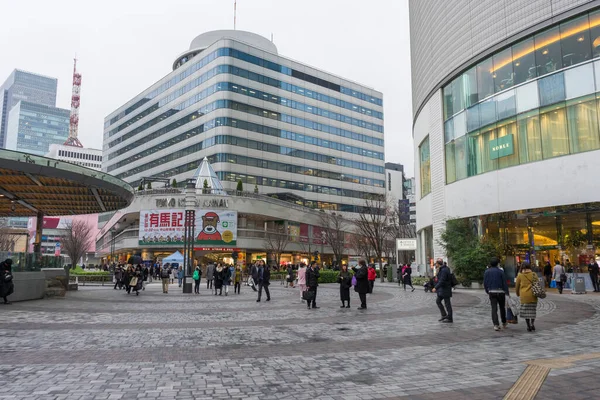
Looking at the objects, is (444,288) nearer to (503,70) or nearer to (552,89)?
(552,89)

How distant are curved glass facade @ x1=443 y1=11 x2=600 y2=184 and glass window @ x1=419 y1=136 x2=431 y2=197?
217 inches

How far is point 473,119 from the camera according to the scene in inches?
1061

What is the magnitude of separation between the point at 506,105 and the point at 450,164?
18.3 feet

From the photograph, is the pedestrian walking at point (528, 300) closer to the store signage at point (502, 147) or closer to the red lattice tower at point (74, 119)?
the store signage at point (502, 147)

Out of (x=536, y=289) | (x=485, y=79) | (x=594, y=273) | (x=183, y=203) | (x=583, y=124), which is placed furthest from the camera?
(x=183, y=203)

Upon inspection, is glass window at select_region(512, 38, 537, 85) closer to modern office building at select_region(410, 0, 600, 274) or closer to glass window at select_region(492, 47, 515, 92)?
modern office building at select_region(410, 0, 600, 274)

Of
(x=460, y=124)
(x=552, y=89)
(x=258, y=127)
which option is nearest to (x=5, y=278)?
(x=460, y=124)

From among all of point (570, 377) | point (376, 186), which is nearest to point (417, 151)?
point (570, 377)

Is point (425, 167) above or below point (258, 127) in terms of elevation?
below

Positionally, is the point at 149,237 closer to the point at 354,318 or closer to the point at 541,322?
the point at 354,318

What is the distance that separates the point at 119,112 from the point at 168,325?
9062 cm

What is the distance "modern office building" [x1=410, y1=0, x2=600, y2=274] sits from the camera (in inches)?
850

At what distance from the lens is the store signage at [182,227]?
180 ft

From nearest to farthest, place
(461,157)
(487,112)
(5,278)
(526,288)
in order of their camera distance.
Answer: (526,288) → (5,278) → (487,112) → (461,157)
